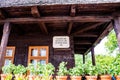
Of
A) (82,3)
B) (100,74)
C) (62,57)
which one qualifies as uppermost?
(82,3)

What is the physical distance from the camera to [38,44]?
676cm

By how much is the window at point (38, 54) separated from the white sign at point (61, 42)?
463mm

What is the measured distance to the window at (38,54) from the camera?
21.4ft

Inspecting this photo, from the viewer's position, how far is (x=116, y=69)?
13.8ft

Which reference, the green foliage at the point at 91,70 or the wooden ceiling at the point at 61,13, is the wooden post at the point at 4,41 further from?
the green foliage at the point at 91,70

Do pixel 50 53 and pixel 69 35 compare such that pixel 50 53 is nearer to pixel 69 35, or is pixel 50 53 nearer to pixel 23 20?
pixel 69 35

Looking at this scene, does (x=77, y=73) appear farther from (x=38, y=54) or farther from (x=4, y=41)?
(x=38, y=54)

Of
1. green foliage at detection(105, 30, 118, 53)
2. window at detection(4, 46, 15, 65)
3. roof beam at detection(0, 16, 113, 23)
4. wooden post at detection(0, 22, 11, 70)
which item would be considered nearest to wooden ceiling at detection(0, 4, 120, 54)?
roof beam at detection(0, 16, 113, 23)

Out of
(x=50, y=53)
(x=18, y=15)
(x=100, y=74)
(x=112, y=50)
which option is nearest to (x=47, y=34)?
(x=50, y=53)

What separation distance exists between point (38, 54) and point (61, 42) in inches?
44.1

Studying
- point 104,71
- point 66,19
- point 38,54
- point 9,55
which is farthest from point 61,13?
point 9,55

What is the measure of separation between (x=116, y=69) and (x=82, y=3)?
2.07 m

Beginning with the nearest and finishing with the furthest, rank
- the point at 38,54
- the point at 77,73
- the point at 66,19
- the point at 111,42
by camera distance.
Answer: the point at 77,73
the point at 66,19
the point at 38,54
the point at 111,42

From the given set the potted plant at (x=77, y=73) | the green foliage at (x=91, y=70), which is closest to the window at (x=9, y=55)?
the potted plant at (x=77, y=73)
